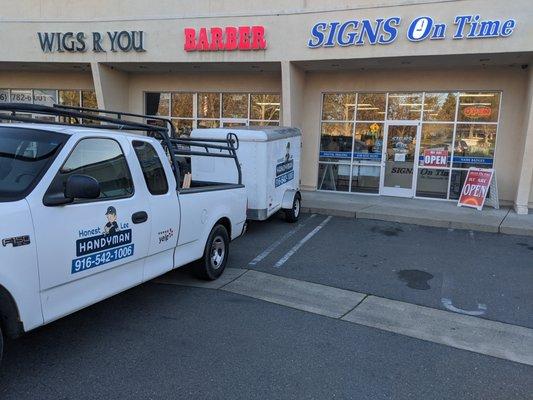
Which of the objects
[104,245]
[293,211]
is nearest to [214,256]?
[104,245]

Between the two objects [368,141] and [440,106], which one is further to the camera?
[368,141]

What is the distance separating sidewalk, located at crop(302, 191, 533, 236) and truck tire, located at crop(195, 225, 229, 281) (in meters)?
5.52

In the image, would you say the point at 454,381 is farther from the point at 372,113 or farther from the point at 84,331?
the point at 372,113

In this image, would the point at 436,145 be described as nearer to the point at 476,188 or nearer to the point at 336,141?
the point at 476,188

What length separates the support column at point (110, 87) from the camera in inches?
584

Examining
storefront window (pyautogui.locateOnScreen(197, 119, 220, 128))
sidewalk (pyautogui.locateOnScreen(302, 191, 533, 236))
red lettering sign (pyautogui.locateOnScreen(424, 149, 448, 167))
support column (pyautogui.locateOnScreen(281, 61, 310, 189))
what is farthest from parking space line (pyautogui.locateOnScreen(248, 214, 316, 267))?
storefront window (pyautogui.locateOnScreen(197, 119, 220, 128))

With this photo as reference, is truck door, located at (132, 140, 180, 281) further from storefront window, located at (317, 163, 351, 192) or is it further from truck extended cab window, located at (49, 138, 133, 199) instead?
storefront window, located at (317, 163, 351, 192)

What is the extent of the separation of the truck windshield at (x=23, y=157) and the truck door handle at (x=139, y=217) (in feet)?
3.02

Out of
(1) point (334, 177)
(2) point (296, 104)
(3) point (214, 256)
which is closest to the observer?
(3) point (214, 256)

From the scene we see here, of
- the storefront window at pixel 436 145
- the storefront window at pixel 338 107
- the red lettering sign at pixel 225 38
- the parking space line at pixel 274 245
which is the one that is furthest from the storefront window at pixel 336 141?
the parking space line at pixel 274 245

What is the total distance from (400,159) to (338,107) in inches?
98.9

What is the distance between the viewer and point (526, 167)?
37.2 feet

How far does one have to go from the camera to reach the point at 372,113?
14016 millimetres

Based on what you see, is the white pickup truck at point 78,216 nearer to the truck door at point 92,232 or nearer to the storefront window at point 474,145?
the truck door at point 92,232
